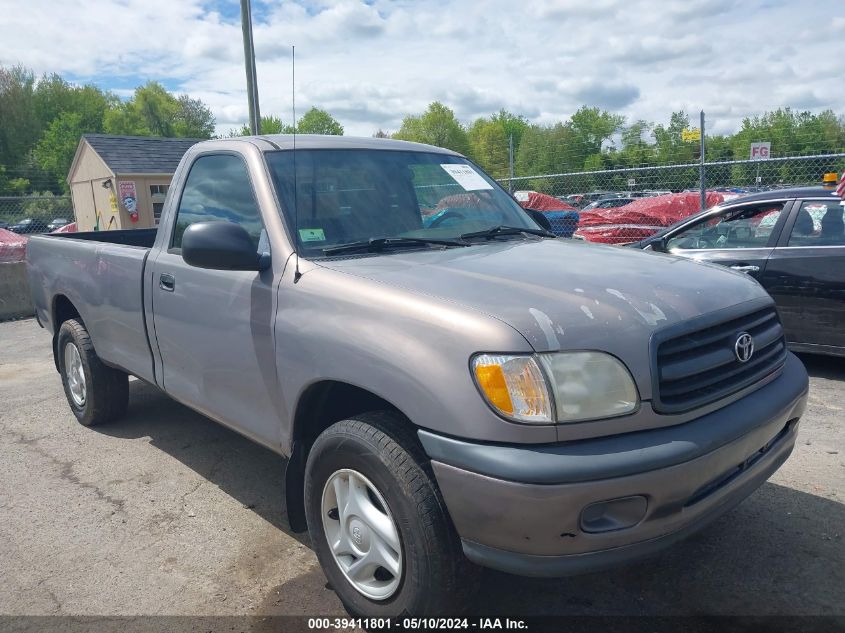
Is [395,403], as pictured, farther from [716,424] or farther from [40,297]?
[40,297]

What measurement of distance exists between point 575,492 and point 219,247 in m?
1.70

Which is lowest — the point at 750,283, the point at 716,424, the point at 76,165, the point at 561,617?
the point at 561,617

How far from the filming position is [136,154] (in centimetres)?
2472

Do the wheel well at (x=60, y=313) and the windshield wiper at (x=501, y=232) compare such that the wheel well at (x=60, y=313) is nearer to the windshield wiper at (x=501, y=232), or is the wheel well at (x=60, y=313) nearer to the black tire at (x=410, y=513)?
the windshield wiper at (x=501, y=232)

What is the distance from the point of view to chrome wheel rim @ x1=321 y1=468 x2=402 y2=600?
8.07 ft

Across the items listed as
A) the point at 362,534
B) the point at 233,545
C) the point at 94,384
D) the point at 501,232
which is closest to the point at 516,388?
the point at 362,534

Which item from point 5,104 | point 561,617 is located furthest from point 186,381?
point 5,104

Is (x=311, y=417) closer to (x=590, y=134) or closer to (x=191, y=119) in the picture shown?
(x=590, y=134)

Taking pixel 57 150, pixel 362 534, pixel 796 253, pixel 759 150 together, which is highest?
pixel 57 150

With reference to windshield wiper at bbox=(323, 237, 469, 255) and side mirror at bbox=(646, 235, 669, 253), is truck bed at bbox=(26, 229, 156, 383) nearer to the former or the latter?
windshield wiper at bbox=(323, 237, 469, 255)

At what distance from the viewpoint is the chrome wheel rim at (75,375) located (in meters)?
5.10

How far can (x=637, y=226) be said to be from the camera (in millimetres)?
10266

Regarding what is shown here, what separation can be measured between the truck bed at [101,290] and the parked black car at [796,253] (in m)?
4.82

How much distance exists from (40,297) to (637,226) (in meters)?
7.91
